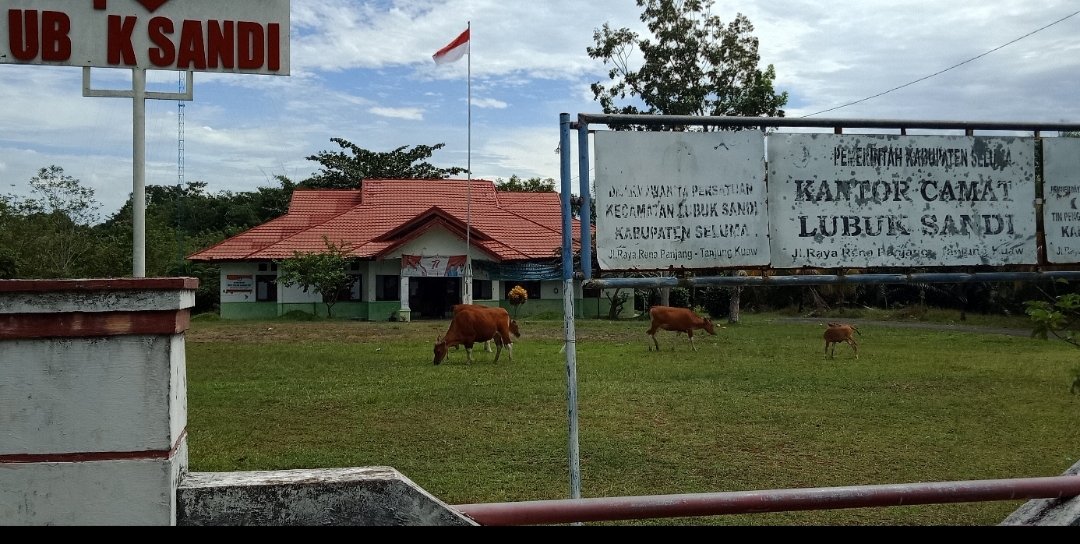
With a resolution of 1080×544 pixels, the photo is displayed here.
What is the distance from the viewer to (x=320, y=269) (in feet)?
96.6

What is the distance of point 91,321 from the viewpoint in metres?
2.45

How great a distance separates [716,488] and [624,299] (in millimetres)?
26151

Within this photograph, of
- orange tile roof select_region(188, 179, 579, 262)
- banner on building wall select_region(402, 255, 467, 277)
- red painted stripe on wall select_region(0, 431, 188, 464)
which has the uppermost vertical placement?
orange tile roof select_region(188, 179, 579, 262)

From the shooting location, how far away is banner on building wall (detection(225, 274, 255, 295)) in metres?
32.1

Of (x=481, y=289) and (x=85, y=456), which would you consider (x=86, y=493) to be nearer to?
(x=85, y=456)

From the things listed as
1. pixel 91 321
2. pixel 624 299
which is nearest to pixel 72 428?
pixel 91 321

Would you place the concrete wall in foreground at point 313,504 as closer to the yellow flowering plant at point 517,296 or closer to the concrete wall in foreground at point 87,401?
the concrete wall in foreground at point 87,401

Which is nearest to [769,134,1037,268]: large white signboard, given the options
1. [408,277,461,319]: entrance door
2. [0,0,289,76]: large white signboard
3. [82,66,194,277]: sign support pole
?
[0,0,289,76]: large white signboard

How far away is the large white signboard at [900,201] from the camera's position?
464 cm

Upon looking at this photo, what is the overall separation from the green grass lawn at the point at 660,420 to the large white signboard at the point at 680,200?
63.8 inches

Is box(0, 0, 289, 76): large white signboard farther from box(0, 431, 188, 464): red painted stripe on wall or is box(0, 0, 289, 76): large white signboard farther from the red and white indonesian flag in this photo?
the red and white indonesian flag

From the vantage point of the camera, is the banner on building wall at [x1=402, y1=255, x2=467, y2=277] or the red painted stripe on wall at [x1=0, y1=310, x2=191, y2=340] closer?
the red painted stripe on wall at [x1=0, y1=310, x2=191, y2=340]

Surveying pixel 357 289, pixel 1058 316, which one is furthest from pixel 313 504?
pixel 357 289

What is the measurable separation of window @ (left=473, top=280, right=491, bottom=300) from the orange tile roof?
1.20 metres
